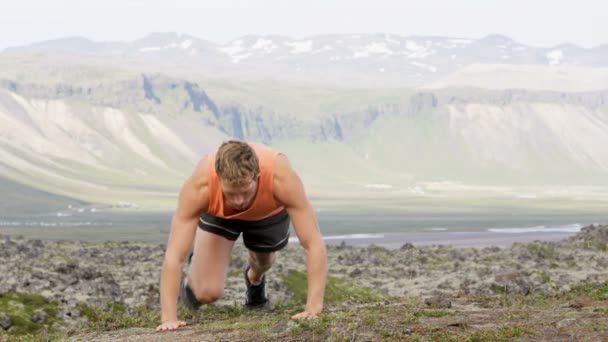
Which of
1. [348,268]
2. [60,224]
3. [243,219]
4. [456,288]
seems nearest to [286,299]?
[456,288]

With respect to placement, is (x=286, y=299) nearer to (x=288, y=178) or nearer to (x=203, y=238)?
(x=203, y=238)

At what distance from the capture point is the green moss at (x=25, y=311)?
1766cm

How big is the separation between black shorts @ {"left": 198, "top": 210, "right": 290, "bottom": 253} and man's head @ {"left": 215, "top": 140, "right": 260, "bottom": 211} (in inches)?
64.1

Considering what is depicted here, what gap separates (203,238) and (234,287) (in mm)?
12562

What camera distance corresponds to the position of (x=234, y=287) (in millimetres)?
24859

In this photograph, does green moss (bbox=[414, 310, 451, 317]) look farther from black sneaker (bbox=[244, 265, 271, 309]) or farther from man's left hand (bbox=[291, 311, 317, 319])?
black sneaker (bbox=[244, 265, 271, 309])

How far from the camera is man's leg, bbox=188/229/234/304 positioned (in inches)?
490

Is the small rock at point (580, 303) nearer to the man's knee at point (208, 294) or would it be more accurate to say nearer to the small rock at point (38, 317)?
the man's knee at point (208, 294)

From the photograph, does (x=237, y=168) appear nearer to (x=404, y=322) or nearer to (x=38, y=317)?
(x=404, y=322)

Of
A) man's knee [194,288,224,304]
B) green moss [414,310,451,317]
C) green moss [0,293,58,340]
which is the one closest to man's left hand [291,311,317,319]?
green moss [414,310,451,317]

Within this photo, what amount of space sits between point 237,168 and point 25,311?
383 inches

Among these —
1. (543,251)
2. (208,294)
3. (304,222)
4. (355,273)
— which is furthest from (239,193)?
(543,251)

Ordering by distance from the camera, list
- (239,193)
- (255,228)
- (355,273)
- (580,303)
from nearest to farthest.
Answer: (239,193) → (255,228) → (580,303) → (355,273)

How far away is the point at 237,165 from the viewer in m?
10.0
